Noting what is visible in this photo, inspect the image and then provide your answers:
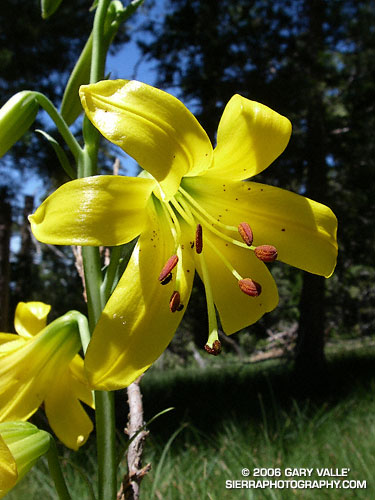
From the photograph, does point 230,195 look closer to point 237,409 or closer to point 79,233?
point 79,233

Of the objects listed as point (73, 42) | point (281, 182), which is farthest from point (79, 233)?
point (73, 42)

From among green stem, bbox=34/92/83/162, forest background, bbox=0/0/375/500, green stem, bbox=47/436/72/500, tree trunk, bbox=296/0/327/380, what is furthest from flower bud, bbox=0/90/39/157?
tree trunk, bbox=296/0/327/380

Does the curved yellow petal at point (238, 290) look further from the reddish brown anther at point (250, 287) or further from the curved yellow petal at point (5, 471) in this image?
the curved yellow petal at point (5, 471)

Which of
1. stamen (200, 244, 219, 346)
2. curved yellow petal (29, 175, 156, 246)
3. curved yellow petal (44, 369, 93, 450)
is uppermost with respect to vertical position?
curved yellow petal (29, 175, 156, 246)

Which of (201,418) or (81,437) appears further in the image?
(201,418)

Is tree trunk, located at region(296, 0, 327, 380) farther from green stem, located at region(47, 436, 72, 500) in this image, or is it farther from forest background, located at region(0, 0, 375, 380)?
green stem, located at region(47, 436, 72, 500)

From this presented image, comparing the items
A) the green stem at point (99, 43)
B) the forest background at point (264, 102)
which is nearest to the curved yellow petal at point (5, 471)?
the green stem at point (99, 43)
